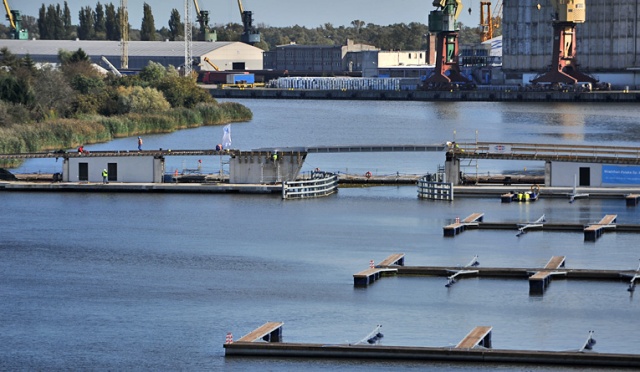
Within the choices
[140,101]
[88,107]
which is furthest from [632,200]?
[140,101]

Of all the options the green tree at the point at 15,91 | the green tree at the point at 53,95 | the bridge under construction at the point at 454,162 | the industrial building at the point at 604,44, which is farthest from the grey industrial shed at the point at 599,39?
Result: the bridge under construction at the point at 454,162

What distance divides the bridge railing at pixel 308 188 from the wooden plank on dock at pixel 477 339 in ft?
96.0

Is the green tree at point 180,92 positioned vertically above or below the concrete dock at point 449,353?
above

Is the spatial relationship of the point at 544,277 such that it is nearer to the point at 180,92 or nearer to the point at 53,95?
the point at 53,95

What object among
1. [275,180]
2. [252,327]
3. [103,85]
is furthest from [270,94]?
[252,327]

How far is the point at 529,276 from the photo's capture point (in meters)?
45.8

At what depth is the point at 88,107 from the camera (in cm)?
11075

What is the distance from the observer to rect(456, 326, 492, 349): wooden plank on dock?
35.9 meters

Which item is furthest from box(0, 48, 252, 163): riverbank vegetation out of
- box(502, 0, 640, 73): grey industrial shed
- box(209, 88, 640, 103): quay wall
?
box(502, 0, 640, 73): grey industrial shed

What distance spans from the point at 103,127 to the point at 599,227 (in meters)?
51.8

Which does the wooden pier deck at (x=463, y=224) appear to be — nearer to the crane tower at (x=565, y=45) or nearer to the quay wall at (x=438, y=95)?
the crane tower at (x=565, y=45)

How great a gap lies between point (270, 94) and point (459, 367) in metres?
163

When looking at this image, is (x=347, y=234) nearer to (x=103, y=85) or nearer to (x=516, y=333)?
(x=516, y=333)

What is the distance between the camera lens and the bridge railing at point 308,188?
66062 millimetres
